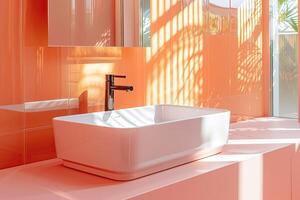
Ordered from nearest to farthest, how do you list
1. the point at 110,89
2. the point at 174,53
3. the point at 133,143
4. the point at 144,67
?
the point at 133,143
the point at 110,89
the point at 144,67
the point at 174,53

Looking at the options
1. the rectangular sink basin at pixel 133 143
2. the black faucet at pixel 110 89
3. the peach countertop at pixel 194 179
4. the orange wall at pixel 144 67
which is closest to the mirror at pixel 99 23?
the orange wall at pixel 144 67

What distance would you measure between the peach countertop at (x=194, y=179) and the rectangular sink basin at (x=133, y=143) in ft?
0.11

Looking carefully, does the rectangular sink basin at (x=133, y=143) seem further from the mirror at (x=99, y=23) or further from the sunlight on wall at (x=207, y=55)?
the sunlight on wall at (x=207, y=55)

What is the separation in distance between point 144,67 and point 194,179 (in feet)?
2.41

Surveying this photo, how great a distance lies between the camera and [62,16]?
60.3 inches

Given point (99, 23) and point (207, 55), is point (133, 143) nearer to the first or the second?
point (99, 23)

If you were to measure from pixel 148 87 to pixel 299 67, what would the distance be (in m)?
1.09

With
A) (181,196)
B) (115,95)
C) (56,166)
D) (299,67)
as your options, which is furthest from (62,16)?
(299,67)

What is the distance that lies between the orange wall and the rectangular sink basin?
0.16 m

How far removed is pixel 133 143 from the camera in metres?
1.22

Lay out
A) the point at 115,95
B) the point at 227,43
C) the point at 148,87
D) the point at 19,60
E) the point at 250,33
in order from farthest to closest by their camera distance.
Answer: the point at 250,33
the point at 227,43
the point at 148,87
the point at 115,95
the point at 19,60

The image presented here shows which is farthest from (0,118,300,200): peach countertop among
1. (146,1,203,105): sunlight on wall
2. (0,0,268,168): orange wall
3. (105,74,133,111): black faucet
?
(146,1,203,105): sunlight on wall

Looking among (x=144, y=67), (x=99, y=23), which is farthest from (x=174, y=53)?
(x=99, y=23)

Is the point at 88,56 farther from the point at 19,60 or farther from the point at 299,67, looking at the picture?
the point at 299,67
